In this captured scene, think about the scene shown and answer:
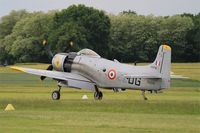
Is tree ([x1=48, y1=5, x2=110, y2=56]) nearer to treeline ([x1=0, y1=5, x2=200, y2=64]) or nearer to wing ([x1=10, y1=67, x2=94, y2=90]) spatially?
treeline ([x1=0, y1=5, x2=200, y2=64])

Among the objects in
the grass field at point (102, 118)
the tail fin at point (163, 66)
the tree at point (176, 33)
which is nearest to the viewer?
the grass field at point (102, 118)

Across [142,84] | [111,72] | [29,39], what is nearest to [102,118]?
[142,84]

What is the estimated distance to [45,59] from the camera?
385 feet

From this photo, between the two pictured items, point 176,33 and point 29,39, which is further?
point 29,39

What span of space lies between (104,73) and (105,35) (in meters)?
85.0

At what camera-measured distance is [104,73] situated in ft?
124

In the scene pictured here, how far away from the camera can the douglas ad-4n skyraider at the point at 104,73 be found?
36125mm

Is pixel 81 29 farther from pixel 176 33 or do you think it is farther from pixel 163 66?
pixel 163 66

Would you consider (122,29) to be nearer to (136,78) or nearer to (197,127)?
(136,78)

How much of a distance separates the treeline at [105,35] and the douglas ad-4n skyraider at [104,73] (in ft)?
222

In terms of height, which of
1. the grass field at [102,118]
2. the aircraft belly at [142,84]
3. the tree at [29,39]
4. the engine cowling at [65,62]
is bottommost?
the grass field at [102,118]

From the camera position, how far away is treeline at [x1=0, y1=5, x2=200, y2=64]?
117750mm

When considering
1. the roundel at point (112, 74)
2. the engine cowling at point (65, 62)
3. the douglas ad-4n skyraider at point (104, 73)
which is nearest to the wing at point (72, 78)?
the douglas ad-4n skyraider at point (104, 73)

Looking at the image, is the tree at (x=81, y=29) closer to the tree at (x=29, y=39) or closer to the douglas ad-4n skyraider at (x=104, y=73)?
the tree at (x=29, y=39)
